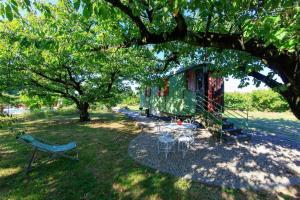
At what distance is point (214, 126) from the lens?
1102 cm

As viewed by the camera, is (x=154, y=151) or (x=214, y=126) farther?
(x=214, y=126)

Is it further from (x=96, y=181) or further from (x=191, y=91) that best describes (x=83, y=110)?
(x=96, y=181)

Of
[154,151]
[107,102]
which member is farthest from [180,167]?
[107,102]

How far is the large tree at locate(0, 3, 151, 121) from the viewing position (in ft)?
32.4

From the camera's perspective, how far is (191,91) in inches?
533

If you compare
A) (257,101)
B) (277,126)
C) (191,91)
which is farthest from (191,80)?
(257,101)

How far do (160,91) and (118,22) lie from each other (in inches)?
495

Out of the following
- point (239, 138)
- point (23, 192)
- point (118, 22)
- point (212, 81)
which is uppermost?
point (118, 22)

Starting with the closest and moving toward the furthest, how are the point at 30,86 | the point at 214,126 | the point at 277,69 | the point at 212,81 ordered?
1. the point at 277,69
2. the point at 214,126
3. the point at 212,81
4. the point at 30,86

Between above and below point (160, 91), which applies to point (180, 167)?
below

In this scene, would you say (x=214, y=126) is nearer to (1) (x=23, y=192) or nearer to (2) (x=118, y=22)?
(2) (x=118, y=22)

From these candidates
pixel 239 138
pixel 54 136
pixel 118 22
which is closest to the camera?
pixel 118 22

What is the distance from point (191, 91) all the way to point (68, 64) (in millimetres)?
8468

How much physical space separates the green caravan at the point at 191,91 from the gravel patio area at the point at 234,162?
129 inches
